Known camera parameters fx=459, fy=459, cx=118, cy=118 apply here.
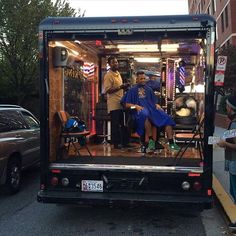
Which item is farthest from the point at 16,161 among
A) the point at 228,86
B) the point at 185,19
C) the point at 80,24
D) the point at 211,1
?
the point at 211,1

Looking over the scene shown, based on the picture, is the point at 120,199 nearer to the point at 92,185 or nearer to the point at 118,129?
the point at 92,185

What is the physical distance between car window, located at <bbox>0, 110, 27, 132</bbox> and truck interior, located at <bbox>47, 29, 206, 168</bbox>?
1.29 meters

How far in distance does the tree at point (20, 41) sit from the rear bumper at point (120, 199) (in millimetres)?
17502

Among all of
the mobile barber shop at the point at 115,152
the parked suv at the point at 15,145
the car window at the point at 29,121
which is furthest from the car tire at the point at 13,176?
the mobile barber shop at the point at 115,152

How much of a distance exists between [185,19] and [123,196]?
241cm

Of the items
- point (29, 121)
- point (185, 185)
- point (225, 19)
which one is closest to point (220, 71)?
point (185, 185)

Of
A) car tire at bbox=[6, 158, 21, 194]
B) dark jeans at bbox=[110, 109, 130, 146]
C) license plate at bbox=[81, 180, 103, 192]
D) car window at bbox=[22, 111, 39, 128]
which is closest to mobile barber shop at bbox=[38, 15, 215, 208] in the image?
license plate at bbox=[81, 180, 103, 192]

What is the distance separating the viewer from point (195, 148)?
7723mm

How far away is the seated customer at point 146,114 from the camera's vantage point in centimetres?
773

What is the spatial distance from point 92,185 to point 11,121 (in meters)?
3.36

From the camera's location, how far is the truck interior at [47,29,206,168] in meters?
6.46

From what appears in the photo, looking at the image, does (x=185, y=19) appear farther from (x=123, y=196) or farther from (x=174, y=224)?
(x=174, y=224)

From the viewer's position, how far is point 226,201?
740 centimetres

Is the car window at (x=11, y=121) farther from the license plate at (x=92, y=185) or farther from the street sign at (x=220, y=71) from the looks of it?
the street sign at (x=220, y=71)
